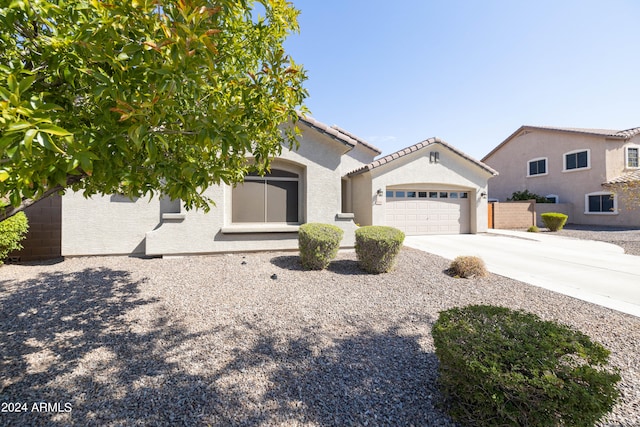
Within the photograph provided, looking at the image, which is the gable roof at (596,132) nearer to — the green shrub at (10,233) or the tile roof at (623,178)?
the tile roof at (623,178)

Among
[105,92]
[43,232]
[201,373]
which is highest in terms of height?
[105,92]

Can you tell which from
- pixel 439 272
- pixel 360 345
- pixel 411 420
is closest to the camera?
pixel 411 420

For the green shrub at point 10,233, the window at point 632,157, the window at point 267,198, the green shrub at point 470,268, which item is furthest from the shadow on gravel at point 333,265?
the window at point 632,157

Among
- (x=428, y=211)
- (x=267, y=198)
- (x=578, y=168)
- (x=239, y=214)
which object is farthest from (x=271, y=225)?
(x=578, y=168)

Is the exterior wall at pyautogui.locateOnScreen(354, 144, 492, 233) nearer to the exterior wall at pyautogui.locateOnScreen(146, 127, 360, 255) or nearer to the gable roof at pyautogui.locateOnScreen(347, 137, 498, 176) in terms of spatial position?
the gable roof at pyautogui.locateOnScreen(347, 137, 498, 176)

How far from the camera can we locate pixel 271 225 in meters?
9.16

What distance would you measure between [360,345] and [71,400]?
302 cm

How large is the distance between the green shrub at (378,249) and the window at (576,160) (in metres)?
22.1

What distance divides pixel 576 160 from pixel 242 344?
27.1 m

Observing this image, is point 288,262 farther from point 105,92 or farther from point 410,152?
point 410,152

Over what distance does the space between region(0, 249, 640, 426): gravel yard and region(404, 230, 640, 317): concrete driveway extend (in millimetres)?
742

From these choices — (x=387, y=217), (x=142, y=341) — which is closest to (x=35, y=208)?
(x=142, y=341)

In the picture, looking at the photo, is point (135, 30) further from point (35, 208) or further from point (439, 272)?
point (35, 208)

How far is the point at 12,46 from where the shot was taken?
2.29 meters
